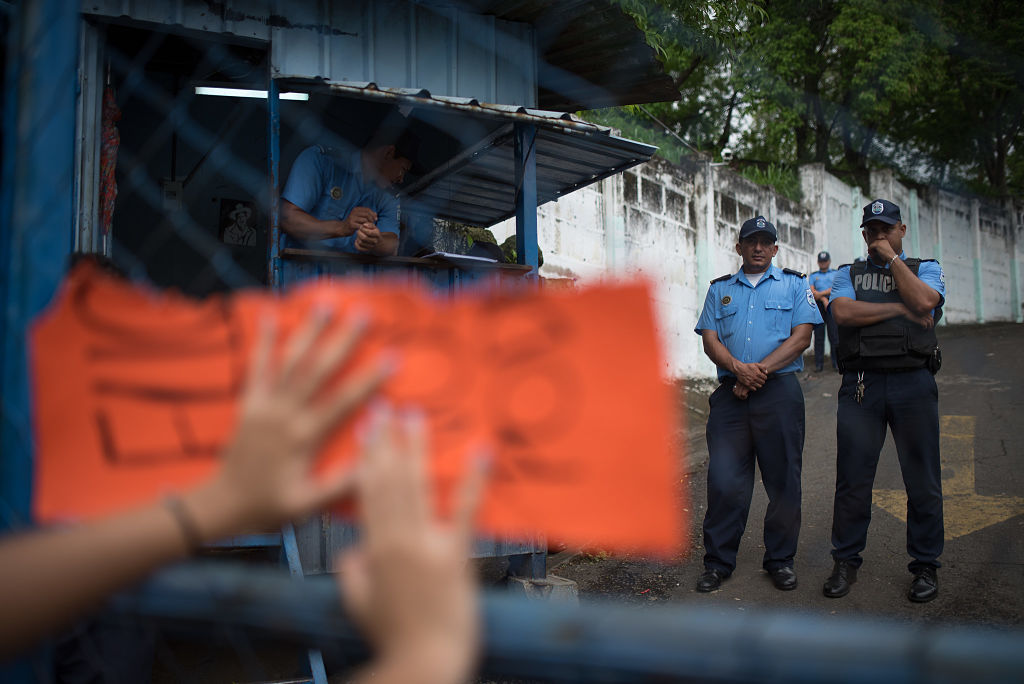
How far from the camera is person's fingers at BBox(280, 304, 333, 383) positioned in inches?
29.2

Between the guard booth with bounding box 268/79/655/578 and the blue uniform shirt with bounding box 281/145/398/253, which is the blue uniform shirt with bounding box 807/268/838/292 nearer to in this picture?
the guard booth with bounding box 268/79/655/578

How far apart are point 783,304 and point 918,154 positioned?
14.6 m

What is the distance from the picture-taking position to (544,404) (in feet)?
2.91

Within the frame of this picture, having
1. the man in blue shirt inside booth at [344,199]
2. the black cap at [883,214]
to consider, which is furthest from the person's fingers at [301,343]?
the black cap at [883,214]

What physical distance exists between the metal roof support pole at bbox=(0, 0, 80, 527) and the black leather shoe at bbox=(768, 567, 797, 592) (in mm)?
3452

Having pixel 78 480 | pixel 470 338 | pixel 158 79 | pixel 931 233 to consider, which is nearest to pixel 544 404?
pixel 470 338

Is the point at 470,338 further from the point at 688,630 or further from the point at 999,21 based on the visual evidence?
the point at 999,21

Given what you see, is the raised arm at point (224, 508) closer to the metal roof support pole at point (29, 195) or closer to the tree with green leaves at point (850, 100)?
the metal roof support pole at point (29, 195)

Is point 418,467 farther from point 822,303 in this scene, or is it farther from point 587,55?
point 822,303

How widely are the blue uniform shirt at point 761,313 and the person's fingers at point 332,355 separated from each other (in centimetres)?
339

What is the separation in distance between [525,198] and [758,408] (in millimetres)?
1567

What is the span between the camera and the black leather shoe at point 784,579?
149 inches

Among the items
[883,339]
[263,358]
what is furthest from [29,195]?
[883,339]

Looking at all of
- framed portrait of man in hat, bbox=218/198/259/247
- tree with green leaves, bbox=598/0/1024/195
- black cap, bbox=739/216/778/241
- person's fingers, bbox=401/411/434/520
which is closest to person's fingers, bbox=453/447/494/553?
person's fingers, bbox=401/411/434/520
